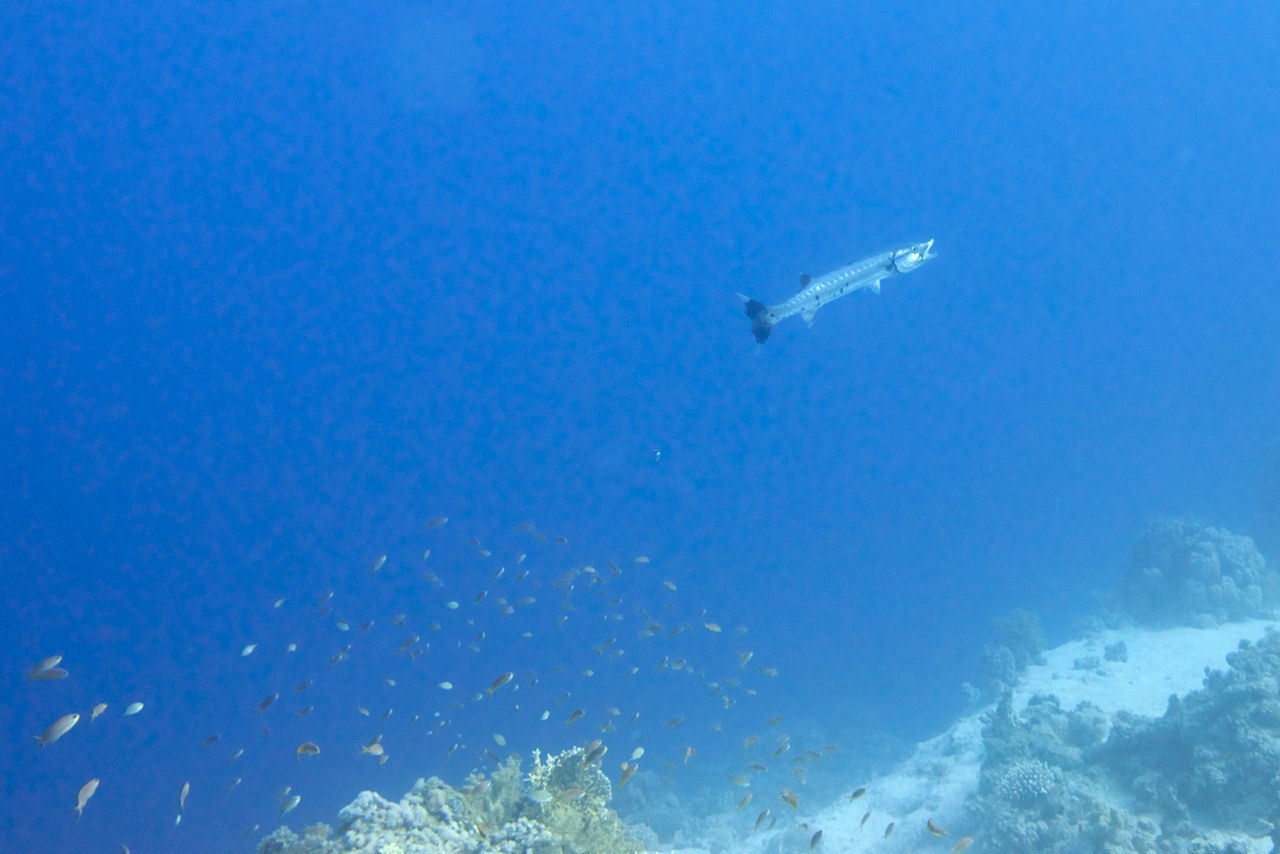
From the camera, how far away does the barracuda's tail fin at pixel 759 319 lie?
319 inches

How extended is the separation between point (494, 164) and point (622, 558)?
57238 mm

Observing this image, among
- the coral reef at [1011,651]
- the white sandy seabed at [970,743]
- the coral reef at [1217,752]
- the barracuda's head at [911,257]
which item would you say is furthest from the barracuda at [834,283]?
the coral reef at [1011,651]

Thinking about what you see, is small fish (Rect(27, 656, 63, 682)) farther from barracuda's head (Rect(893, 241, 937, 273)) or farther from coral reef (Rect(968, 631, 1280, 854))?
coral reef (Rect(968, 631, 1280, 854))

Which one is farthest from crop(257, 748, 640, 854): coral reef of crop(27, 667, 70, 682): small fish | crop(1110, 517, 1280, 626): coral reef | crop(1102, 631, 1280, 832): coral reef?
crop(1110, 517, 1280, 626): coral reef

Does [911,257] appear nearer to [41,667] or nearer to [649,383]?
[41,667]

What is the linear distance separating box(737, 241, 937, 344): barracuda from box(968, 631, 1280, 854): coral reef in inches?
320

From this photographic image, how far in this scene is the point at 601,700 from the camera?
46.4m

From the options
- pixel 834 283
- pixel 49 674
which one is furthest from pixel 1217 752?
pixel 49 674

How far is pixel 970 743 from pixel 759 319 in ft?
43.5

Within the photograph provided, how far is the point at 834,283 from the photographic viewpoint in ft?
27.2

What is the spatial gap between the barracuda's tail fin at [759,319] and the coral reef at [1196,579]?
18967mm

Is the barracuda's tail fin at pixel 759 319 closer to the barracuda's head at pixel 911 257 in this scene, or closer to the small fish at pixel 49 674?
the barracuda's head at pixel 911 257

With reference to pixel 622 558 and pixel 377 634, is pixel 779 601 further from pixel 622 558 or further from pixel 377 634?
pixel 377 634

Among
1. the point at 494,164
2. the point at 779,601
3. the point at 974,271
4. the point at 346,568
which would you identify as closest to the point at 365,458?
the point at 346,568
